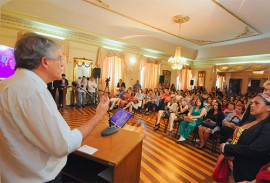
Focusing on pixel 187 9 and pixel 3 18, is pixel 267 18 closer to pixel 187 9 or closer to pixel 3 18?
pixel 187 9

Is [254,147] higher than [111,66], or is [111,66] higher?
[111,66]

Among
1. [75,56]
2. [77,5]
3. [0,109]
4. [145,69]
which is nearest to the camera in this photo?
[0,109]

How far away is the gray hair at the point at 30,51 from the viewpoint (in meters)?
0.85

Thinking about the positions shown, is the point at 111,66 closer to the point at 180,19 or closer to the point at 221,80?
the point at 180,19

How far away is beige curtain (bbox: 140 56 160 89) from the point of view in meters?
9.34

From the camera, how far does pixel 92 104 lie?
7.63 metres

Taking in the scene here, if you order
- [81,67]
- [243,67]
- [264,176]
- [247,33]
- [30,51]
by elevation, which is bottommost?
[264,176]

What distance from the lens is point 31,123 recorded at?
73cm

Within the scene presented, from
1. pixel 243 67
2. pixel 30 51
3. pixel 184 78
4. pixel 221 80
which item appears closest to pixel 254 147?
pixel 30 51

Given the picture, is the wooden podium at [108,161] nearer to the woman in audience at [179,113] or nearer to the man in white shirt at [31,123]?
the man in white shirt at [31,123]

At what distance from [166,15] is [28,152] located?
18.4 ft

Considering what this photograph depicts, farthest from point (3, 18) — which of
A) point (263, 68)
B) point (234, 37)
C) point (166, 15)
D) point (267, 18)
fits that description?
point (263, 68)

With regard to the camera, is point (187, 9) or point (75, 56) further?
point (75, 56)

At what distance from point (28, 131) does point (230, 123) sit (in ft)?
12.4
